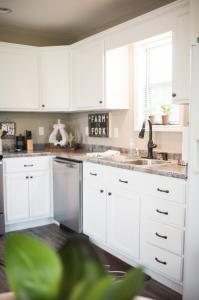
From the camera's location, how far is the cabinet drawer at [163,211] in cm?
222

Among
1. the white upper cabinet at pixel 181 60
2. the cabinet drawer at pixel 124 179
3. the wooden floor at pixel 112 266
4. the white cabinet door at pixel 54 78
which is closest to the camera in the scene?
the wooden floor at pixel 112 266

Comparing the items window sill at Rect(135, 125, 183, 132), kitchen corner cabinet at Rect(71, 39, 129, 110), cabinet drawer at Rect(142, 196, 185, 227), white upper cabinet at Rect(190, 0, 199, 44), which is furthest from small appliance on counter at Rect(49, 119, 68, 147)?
white upper cabinet at Rect(190, 0, 199, 44)

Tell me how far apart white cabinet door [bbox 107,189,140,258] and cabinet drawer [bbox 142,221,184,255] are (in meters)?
0.12

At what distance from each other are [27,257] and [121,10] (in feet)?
11.6

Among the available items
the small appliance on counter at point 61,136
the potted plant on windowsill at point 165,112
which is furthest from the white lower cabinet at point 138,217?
the small appliance on counter at point 61,136

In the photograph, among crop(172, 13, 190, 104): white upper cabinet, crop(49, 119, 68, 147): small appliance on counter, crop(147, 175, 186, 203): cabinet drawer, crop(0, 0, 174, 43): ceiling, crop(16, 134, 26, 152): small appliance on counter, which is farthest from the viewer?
crop(49, 119, 68, 147): small appliance on counter

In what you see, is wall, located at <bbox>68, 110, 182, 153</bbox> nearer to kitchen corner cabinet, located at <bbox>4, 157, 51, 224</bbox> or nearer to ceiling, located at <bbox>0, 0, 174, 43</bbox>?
kitchen corner cabinet, located at <bbox>4, 157, 51, 224</bbox>

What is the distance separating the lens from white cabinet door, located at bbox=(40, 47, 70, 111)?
397cm

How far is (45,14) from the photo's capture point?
3.62 meters

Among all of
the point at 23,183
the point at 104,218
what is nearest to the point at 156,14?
the point at 104,218

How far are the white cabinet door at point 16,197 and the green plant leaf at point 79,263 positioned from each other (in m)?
3.21

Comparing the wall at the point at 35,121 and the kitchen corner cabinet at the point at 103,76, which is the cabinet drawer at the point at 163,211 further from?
the wall at the point at 35,121

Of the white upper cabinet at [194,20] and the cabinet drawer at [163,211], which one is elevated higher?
A: the white upper cabinet at [194,20]

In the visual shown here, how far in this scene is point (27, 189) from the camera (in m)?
3.67
